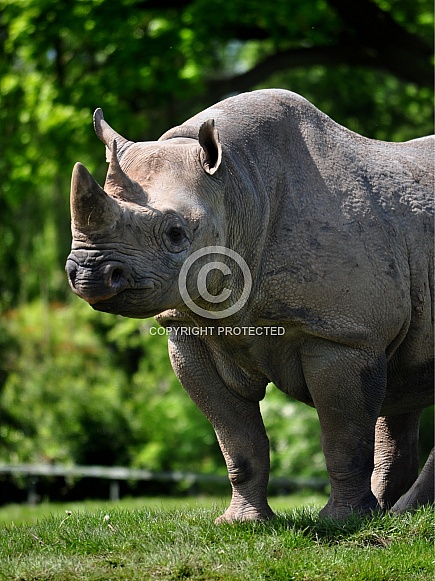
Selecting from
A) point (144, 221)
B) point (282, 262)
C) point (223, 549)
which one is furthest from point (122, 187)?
point (223, 549)

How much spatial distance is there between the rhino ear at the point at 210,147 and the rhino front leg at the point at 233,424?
125 cm

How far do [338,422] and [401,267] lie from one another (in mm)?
949

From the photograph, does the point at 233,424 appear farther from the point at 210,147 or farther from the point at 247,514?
the point at 210,147

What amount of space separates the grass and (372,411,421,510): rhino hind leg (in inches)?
33.2

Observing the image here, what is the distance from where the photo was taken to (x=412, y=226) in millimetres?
6023

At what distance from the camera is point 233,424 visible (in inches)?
242

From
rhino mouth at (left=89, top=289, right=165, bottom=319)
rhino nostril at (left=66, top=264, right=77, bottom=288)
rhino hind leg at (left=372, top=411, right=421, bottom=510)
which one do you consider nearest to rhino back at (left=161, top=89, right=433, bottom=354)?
rhino mouth at (left=89, top=289, right=165, bottom=319)

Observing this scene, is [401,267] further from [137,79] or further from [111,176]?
[137,79]

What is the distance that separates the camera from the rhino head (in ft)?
15.6

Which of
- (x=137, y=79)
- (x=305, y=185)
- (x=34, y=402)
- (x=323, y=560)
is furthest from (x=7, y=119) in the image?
(x=323, y=560)

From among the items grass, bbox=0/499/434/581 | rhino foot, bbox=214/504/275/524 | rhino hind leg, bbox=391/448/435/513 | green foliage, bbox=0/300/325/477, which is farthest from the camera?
green foliage, bbox=0/300/325/477

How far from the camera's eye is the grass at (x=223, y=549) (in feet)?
16.3

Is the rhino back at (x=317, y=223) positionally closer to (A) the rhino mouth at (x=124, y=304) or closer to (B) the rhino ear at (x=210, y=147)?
(B) the rhino ear at (x=210, y=147)

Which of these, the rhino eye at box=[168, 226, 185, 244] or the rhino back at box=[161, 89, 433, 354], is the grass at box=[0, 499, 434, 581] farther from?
the rhino eye at box=[168, 226, 185, 244]
